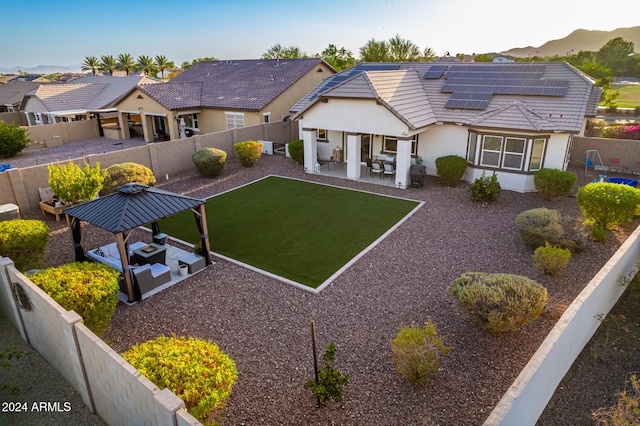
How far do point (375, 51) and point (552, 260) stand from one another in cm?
4589

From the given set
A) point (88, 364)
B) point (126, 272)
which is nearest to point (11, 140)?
point (126, 272)

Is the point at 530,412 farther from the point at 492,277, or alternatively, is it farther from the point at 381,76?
the point at 381,76

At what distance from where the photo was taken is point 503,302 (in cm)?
831

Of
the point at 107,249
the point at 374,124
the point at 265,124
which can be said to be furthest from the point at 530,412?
the point at 265,124

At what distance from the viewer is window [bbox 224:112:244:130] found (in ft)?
97.7

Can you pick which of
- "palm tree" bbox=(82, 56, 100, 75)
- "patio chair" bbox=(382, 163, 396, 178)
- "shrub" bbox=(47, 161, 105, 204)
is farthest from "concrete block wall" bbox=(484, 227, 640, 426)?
"palm tree" bbox=(82, 56, 100, 75)

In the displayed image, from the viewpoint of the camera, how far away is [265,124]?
27.1m

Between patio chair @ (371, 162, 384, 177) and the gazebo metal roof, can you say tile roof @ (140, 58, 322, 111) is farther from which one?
the gazebo metal roof

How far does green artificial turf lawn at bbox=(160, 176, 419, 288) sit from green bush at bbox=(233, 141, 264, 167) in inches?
134

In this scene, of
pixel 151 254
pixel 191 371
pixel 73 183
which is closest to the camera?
pixel 191 371

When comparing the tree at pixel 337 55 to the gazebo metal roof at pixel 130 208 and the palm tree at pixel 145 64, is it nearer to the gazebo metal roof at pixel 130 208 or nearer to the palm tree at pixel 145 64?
the palm tree at pixel 145 64

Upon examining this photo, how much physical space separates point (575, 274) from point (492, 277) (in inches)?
152

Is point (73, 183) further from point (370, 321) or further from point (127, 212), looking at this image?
point (370, 321)

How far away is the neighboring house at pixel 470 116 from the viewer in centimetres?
1805
